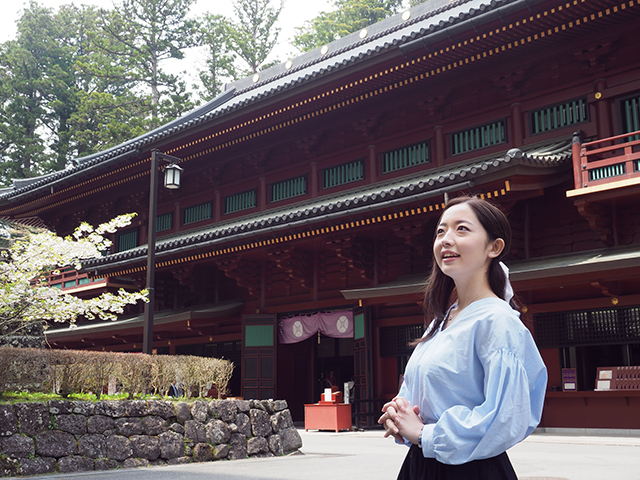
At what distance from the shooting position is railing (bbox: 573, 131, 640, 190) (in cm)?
1077

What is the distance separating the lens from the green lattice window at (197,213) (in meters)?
19.8

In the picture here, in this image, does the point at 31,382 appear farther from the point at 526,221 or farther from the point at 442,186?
the point at 526,221

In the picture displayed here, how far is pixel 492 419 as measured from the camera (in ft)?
5.93

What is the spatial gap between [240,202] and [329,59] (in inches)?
235

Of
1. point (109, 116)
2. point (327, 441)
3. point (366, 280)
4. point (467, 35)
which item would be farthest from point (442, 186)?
point (109, 116)

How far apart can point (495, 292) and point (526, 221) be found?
11166 mm

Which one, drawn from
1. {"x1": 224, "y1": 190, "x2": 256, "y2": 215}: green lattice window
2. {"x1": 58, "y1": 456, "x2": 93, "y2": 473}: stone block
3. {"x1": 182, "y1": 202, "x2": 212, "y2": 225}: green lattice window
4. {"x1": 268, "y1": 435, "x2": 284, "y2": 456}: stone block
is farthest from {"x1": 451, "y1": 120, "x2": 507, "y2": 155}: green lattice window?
{"x1": 58, "y1": 456, "x2": 93, "y2": 473}: stone block

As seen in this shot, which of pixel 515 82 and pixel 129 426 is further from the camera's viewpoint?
pixel 515 82

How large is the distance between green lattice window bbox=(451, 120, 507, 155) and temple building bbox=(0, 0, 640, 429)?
5 centimetres

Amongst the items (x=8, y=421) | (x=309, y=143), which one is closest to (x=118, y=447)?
(x=8, y=421)

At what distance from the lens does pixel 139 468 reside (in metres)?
8.31

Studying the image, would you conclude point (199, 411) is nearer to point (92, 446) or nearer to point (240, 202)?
point (92, 446)

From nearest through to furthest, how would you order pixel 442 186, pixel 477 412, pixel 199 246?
pixel 477 412, pixel 442 186, pixel 199 246

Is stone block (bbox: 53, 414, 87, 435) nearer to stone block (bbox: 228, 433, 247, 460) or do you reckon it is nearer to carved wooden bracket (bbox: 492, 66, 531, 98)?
stone block (bbox: 228, 433, 247, 460)
